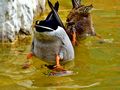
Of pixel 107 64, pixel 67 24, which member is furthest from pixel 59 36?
pixel 67 24

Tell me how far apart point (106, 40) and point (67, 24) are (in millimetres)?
697

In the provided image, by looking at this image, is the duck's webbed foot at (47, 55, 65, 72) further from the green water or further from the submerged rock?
the submerged rock

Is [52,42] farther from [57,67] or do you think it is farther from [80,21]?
[80,21]

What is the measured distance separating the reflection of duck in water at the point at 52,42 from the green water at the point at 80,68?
20 cm

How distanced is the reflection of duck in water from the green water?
196 mm

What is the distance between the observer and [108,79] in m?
5.86

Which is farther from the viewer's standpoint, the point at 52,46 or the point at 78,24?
the point at 78,24

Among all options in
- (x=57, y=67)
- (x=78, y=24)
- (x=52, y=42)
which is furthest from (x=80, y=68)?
(x=78, y=24)

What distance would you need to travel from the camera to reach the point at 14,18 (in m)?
7.77

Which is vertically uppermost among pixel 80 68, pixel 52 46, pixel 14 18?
pixel 14 18

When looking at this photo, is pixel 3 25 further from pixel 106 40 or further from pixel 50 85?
pixel 50 85

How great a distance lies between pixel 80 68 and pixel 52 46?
51 centimetres

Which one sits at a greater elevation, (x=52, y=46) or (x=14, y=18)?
(x=14, y=18)

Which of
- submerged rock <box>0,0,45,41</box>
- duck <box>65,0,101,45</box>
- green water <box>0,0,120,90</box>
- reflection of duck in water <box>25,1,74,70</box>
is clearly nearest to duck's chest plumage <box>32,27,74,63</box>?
reflection of duck in water <box>25,1,74,70</box>
